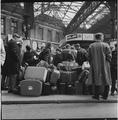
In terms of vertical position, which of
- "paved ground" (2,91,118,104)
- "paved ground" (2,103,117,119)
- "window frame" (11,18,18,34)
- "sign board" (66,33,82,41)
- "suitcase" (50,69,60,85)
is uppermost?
"window frame" (11,18,18,34)

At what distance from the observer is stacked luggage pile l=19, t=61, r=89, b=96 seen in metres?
6.66

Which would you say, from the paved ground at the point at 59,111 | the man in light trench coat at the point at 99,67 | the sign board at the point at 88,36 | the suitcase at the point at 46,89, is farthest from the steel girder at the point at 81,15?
the suitcase at the point at 46,89

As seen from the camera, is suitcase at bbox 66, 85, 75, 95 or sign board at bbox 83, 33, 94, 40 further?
suitcase at bbox 66, 85, 75, 95

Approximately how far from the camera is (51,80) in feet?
22.6

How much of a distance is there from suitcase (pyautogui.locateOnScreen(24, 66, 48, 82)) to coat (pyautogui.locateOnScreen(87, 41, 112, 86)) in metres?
0.80

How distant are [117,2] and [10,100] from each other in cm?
248

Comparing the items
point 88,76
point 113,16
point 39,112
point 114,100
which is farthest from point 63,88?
point 113,16

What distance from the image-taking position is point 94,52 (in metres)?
6.75

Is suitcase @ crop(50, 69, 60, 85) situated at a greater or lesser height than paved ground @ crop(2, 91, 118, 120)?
greater

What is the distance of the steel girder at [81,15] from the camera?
5.02 m

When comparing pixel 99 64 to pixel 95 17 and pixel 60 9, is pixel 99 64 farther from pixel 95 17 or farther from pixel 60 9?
pixel 60 9

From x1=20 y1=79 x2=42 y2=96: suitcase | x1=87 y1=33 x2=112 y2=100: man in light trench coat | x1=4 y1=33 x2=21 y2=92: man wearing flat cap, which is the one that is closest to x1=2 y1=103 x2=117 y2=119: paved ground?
x1=87 y1=33 x2=112 y2=100: man in light trench coat

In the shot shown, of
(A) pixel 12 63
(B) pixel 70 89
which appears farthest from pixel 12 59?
(B) pixel 70 89

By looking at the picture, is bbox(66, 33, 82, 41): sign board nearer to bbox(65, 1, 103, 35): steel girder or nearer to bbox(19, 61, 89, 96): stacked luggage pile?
bbox(65, 1, 103, 35): steel girder
